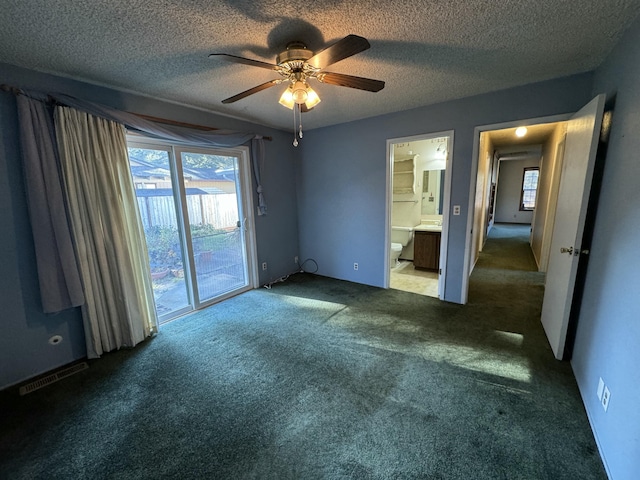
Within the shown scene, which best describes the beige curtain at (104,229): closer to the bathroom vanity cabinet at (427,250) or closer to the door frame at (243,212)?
the door frame at (243,212)

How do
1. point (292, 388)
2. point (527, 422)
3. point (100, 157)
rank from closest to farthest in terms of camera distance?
1. point (527, 422)
2. point (292, 388)
3. point (100, 157)

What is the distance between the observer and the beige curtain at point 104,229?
6.86ft

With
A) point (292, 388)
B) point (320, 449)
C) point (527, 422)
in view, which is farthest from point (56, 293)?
point (527, 422)

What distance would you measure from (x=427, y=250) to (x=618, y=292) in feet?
10.0

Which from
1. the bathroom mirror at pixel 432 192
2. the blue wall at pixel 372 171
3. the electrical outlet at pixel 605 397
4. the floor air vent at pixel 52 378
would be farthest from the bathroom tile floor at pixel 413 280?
the floor air vent at pixel 52 378

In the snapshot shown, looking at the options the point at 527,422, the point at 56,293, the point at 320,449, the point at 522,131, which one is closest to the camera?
the point at 320,449

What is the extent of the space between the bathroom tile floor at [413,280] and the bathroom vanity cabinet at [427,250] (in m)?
0.14

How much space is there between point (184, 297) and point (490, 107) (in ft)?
13.3

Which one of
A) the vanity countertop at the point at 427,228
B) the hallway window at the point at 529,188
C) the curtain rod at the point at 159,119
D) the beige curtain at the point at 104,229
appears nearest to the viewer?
the curtain rod at the point at 159,119

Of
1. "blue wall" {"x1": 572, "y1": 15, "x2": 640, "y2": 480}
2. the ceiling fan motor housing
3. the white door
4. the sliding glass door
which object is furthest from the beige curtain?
the white door

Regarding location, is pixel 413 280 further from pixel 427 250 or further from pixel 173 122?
pixel 173 122

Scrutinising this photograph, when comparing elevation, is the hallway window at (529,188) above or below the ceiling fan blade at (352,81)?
below

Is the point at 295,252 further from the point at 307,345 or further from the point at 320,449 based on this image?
the point at 320,449

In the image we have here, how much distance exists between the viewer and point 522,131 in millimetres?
4211
